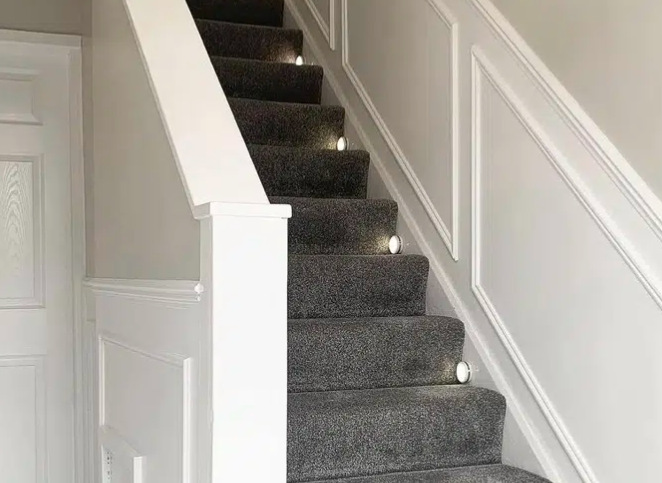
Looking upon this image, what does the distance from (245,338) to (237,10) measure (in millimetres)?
2658

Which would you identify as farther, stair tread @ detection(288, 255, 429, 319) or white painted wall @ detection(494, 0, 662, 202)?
stair tread @ detection(288, 255, 429, 319)

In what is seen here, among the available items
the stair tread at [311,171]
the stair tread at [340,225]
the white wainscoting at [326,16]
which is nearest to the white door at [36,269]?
the stair tread at [311,171]

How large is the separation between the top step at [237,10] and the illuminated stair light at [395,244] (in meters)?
1.57

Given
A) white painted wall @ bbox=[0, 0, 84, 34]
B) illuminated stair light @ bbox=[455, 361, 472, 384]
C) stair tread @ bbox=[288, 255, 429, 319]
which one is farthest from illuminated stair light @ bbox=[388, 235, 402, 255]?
white painted wall @ bbox=[0, 0, 84, 34]

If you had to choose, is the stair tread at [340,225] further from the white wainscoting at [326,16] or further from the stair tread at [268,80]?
the white wainscoting at [326,16]

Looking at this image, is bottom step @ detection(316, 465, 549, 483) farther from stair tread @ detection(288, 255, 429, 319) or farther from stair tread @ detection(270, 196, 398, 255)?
stair tread @ detection(270, 196, 398, 255)

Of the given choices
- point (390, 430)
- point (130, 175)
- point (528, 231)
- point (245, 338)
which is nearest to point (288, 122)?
point (130, 175)

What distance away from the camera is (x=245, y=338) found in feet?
4.96

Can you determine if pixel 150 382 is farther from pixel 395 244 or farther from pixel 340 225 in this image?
pixel 395 244

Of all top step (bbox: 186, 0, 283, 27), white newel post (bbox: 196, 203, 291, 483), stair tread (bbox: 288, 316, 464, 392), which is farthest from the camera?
top step (bbox: 186, 0, 283, 27)

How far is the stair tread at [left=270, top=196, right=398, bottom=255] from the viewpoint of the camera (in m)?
2.71

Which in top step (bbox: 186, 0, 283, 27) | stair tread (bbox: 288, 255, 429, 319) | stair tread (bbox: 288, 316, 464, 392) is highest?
top step (bbox: 186, 0, 283, 27)

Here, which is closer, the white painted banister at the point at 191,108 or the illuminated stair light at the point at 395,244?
the white painted banister at the point at 191,108

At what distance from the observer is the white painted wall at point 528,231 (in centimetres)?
183
